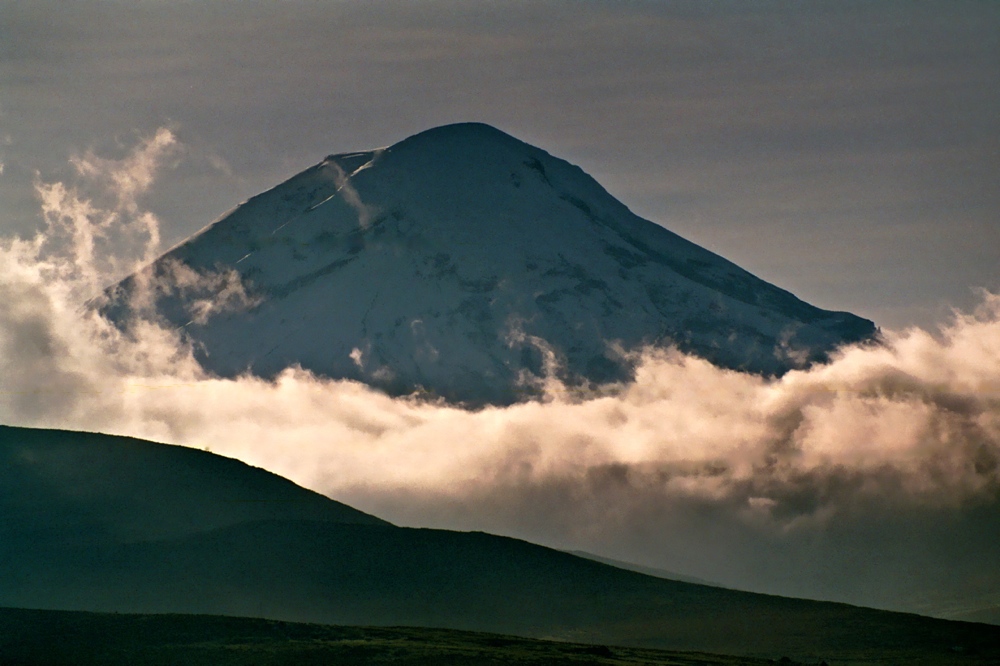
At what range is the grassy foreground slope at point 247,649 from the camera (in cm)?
17825

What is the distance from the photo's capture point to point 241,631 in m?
198

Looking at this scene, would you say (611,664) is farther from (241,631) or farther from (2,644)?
(2,644)

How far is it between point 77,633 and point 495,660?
59.5 m

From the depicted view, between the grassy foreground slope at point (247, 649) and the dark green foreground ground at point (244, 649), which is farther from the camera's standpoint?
the dark green foreground ground at point (244, 649)

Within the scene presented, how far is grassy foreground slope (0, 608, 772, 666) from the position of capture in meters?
178

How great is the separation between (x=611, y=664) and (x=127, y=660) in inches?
2455

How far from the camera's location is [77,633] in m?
194

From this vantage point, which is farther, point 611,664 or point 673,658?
point 673,658

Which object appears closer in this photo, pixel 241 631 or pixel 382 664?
pixel 382 664

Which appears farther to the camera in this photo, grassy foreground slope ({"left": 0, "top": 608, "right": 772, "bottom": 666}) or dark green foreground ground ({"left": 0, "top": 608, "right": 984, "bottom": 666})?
dark green foreground ground ({"left": 0, "top": 608, "right": 984, "bottom": 666})

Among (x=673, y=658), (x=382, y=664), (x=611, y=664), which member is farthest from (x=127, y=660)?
(x=673, y=658)

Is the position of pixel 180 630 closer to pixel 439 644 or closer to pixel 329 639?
pixel 329 639

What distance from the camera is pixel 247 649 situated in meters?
186

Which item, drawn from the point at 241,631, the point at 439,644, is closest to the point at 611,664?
the point at 439,644
